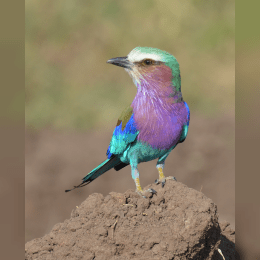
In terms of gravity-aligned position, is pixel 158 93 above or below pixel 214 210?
above

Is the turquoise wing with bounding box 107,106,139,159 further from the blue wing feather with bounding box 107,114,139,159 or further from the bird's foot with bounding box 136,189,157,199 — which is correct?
the bird's foot with bounding box 136,189,157,199

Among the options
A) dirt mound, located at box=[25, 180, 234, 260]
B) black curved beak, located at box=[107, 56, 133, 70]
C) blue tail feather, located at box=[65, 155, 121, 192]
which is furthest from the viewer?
blue tail feather, located at box=[65, 155, 121, 192]

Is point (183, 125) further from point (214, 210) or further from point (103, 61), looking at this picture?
point (103, 61)

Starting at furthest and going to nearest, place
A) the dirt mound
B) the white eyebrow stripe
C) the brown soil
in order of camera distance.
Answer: the brown soil, the white eyebrow stripe, the dirt mound

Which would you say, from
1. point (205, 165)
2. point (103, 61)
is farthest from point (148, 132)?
point (103, 61)

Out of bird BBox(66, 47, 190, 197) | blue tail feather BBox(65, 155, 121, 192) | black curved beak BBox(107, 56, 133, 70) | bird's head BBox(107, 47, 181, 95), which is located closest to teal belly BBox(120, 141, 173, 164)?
bird BBox(66, 47, 190, 197)

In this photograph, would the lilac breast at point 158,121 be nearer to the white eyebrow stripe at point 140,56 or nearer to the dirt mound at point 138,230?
the white eyebrow stripe at point 140,56

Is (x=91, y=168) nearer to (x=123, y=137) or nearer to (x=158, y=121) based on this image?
(x=123, y=137)

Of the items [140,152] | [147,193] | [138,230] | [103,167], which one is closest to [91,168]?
[103,167]

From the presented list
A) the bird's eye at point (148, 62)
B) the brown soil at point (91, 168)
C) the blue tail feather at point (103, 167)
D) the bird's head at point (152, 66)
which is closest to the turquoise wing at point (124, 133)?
the blue tail feather at point (103, 167)
